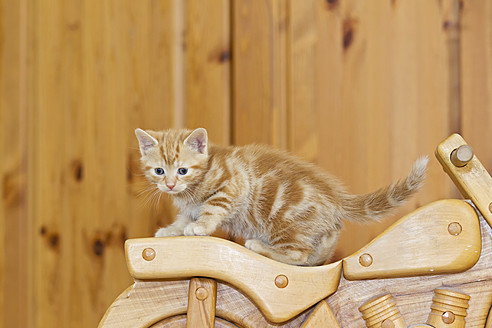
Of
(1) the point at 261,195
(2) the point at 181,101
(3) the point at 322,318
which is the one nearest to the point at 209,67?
(2) the point at 181,101

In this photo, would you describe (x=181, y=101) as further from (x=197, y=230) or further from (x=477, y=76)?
(x=477, y=76)

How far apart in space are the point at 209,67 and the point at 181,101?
125 millimetres

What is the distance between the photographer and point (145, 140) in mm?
903

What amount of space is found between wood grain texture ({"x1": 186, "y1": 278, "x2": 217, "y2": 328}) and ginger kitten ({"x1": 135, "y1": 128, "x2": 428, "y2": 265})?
0.37 feet

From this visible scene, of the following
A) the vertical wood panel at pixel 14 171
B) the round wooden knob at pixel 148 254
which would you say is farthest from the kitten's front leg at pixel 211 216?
the vertical wood panel at pixel 14 171

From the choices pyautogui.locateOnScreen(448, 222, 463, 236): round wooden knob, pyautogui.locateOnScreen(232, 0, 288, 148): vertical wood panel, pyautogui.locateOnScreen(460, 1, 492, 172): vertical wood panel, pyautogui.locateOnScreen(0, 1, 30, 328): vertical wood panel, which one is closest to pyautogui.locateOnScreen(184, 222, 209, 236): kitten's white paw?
pyautogui.locateOnScreen(448, 222, 463, 236): round wooden knob

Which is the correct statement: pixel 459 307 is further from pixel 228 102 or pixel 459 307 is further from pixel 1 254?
pixel 1 254

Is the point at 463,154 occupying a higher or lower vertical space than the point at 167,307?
higher

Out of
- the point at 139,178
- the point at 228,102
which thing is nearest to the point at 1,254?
the point at 139,178

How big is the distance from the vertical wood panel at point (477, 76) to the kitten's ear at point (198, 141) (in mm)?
647

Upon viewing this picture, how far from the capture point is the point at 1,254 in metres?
1.52

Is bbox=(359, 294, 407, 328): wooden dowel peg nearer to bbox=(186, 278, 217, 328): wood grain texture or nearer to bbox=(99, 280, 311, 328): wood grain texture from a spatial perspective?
bbox=(99, 280, 311, 328): wood grain texture

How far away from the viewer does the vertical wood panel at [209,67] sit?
51.2 inches

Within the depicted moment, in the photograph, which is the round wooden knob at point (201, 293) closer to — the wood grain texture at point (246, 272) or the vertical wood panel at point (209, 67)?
the wood grain texture at point (246, 272)
